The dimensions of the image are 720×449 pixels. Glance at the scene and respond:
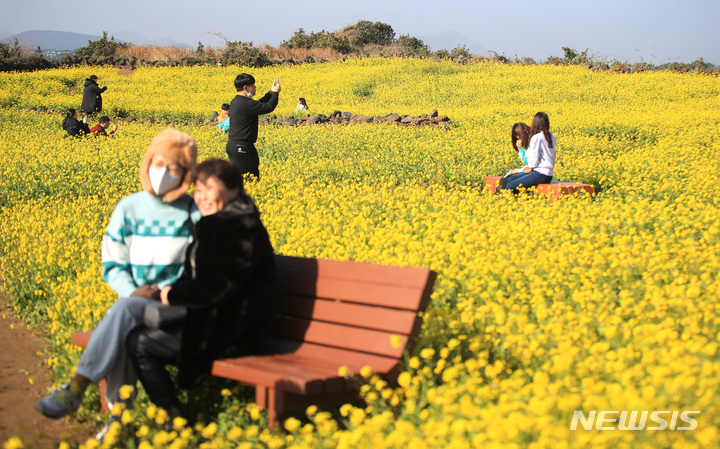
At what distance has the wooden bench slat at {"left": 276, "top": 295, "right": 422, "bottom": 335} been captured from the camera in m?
3.47

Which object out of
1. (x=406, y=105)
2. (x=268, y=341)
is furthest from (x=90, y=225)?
(x=406, y=105)

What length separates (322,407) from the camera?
3523 mm

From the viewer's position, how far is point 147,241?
3.94 metres

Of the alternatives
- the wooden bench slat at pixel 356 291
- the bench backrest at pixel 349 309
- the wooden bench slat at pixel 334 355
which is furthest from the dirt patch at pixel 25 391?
the wooden bench slat at pixel 356 291

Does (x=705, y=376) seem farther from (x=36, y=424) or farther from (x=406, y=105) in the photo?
(x=406, y=105)

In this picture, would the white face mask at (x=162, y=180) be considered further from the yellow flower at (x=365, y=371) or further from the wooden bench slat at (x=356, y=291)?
the yellow flower at (x=365, y=371)

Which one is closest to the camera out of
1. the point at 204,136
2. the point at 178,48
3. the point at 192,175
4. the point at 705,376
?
the point at 705,376

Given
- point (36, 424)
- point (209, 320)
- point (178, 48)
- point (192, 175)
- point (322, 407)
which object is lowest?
point (36, 424)

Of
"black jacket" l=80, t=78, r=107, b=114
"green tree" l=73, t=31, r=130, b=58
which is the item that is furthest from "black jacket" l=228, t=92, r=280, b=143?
A: "green tree" l=73, t=31, r=130, b=58

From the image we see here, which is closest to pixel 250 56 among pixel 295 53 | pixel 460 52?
pixel 295 53

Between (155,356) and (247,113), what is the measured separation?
224 inches

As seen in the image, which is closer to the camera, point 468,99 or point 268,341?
point 268,341

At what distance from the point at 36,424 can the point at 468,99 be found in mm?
24698

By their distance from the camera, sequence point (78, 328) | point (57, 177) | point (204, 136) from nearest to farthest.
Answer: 1. point (78, 328)
2. point (57, 177)
3. point (204, 136)
